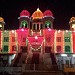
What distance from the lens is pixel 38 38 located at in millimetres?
51125

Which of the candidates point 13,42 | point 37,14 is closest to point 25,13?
point 37,14

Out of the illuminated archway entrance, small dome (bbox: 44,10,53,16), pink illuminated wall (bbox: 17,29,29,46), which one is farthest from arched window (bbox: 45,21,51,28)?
pink illuminated wall (bbox: 17,29,29,46)

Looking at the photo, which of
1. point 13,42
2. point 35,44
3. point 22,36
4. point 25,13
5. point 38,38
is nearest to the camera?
point 38,38

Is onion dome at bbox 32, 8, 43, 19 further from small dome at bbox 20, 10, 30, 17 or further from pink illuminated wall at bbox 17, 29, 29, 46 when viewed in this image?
pink illuminated wall at bbox 17, 29, 29, 46

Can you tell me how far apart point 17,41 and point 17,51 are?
233 centimetres

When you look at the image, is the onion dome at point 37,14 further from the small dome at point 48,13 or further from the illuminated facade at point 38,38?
the small dome at point 48,13

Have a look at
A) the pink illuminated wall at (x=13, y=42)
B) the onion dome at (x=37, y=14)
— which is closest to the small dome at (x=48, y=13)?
the onion dome at (x=37, y=14)

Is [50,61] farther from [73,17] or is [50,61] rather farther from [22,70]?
[73,17]

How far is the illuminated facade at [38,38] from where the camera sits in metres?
51.2

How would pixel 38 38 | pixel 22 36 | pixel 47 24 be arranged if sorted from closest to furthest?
1. pixel 38 38
2. pixel 22 36
3. pixel 47 24

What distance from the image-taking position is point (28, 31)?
52281 mm

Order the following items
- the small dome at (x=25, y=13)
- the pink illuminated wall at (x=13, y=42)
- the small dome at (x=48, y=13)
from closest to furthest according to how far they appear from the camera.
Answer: the pink illuminated wall at (x=13, y=42) → the small dome at (x=48, y=13) → the small dome at (x=25, y=13)

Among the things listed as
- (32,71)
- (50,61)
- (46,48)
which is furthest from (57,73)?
(46,48)

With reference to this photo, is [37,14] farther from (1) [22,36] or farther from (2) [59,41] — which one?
(2) [59,41]
